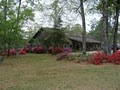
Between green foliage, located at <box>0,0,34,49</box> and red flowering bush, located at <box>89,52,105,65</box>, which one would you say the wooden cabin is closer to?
green foliage, located at <box>0,0,34,49</box>

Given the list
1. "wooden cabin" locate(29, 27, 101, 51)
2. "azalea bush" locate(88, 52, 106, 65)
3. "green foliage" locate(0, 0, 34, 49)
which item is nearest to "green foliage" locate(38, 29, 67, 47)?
"green foliage" locate(0, 0, 34, 49)

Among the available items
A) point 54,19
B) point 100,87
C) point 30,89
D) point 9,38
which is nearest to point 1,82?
point 30,89

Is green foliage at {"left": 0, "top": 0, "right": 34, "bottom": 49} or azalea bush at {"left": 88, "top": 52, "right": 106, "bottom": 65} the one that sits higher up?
green foliage at {"left": 0, "top": 0, "right": 34, "bottom": 49}

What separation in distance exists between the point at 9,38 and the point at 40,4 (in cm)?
862

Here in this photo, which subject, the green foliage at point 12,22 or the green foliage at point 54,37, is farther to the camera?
the green foliage at point 54,37

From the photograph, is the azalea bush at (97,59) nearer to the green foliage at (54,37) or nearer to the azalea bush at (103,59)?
the azalea bush at (103,59)

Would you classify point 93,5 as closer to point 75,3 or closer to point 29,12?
point 75,3

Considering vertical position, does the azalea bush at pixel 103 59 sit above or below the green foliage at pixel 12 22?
below

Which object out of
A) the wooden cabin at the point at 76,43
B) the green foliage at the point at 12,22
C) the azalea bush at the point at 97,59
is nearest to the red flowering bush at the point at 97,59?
the azalea bush at the point at 97,59

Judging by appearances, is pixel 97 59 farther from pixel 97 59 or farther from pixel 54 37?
pixel 54 37

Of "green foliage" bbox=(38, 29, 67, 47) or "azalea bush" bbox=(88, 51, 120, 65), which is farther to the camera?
"green foliage" bbox=(38, 29, 67, 47)

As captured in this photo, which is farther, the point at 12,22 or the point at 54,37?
the point at 54,37

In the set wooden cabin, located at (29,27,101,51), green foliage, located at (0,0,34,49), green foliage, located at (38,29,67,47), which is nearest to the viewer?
green foliage, located at (0,0,34,49)

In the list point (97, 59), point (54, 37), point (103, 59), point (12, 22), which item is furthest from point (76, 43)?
point (97, 59)
